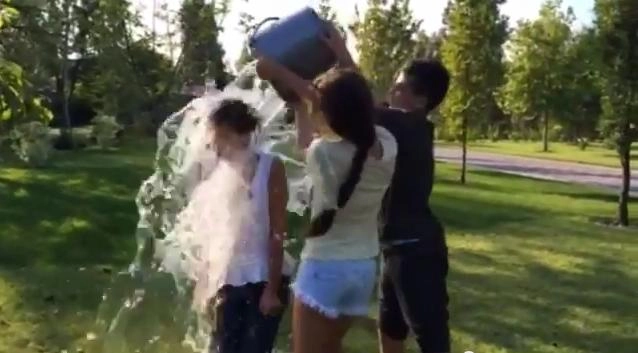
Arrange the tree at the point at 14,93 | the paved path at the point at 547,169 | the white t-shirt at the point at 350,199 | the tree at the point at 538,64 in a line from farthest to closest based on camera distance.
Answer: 1. the tree at the point at 538,64
2. the paved path at the point at 547,169
3. the tree at the point at 14,93
4. the white t-shirt at the point at 350,199

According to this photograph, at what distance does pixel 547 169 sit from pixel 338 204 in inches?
1264

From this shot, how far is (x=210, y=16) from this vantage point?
37250mm

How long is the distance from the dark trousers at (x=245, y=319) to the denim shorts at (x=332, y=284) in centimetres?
32

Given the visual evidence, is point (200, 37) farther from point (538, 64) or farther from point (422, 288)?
point (422, 288)

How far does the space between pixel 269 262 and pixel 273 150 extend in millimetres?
971

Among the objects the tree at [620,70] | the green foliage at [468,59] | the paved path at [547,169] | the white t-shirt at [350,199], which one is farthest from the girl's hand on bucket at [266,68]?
the paved path at [547,169]

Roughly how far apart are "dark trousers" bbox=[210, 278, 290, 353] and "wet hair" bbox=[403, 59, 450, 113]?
112cm

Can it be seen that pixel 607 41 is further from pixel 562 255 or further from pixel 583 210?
pixel 562 255

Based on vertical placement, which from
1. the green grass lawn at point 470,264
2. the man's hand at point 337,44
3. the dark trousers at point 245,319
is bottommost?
the green grass lawn at point 470,264

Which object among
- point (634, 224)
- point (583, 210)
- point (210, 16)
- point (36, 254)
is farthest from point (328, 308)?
point (210, 16)

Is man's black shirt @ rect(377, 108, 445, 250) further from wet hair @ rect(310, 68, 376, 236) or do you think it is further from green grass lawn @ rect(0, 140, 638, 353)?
green grass lawn @ rect(0, 140, 638, 353)

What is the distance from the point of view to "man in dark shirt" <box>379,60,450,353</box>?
5371mm

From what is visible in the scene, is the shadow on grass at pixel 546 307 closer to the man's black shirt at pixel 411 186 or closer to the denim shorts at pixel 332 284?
the man's black shirt at pixel 411 186

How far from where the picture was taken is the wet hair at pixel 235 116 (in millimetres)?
4910
